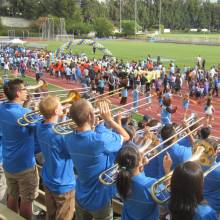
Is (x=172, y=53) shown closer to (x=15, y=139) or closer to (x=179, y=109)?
(x=179, y=109)

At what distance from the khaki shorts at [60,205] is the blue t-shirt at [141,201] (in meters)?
0.84

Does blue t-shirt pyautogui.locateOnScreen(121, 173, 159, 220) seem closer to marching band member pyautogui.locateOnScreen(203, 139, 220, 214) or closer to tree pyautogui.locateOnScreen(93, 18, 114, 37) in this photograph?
marching band member pyautogui.locateOnScreen(203, 139, 220, 214)

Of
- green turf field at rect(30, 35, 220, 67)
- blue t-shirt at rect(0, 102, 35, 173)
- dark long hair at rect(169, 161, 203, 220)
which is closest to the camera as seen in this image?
dark long hair at rect(169, 161, 203, 220)

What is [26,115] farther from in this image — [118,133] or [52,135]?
[118,133]

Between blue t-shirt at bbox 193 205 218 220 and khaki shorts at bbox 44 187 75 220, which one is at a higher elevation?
blue t-shirt at bbox 193 205 218 220

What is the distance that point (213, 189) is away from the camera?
3898mm

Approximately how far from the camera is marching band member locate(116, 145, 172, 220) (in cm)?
311

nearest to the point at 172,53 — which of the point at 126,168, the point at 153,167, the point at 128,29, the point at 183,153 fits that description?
the point at 128,29

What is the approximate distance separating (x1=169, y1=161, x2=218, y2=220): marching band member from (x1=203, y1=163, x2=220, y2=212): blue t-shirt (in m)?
1.19

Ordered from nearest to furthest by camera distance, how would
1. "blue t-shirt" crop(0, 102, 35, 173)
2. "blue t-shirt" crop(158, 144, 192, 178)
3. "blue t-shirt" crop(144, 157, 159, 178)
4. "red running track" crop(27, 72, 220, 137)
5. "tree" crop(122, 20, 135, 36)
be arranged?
"blue t-shirt" crop(0, 102, 35, 173)
"blue t-shirt" crop(158, 144, 192, 178)
"blue t-shirt" crop(144, 157, 159, 178)
"red running track" crop(27, 72, 220, 137)
"tree" crop(122, 20, 135, 36)

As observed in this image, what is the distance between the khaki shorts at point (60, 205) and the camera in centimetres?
384

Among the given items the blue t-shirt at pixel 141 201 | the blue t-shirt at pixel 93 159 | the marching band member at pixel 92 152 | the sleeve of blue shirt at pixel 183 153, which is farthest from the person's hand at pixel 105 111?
the sleeve of blue shirt at pixel 183 153

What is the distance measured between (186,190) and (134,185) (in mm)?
608

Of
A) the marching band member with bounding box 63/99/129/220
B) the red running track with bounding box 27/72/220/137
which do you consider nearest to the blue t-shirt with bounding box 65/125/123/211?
the marching band member with bounding box 63/99/129/220
